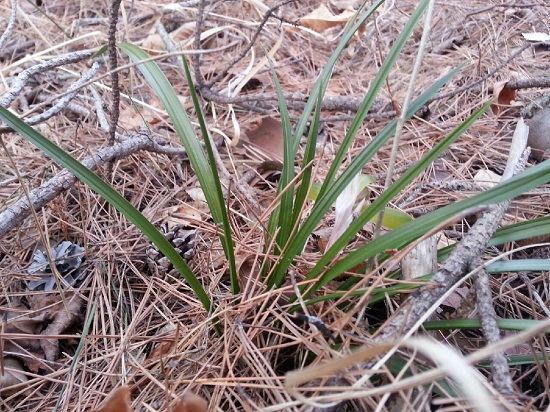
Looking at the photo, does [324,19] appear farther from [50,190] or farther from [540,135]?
[50,190]

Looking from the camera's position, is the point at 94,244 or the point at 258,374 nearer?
the point at 258,374

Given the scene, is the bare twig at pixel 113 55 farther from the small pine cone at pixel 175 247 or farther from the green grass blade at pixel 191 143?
the small pine cone at pixel 175 247

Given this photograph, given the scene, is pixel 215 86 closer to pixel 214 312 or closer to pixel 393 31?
pixel 393 31

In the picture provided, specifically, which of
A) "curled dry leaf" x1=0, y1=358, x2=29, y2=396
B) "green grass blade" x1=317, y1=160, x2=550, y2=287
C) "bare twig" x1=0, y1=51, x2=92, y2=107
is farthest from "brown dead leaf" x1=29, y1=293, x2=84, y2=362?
"green grass blade" x1=317, y1=160, x2=550, y2=287

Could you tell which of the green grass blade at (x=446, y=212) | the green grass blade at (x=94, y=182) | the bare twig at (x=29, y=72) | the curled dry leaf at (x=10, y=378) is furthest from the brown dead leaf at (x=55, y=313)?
the green grass blade at (x=446, y=212)

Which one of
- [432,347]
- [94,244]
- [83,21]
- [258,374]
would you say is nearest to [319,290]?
[258,374]

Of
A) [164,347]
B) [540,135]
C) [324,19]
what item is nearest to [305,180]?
[164,347]

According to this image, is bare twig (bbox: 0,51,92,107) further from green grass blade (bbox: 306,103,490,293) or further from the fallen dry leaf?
the fallen dry leaf
